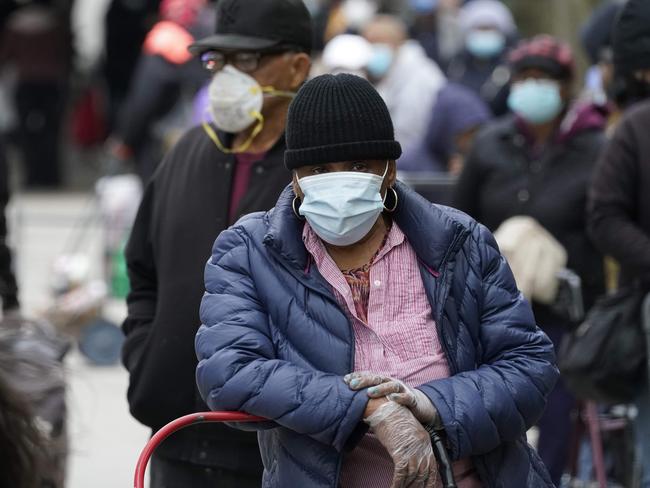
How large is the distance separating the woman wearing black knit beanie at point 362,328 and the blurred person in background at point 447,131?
665 centimetres

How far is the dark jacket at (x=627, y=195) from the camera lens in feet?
19.1

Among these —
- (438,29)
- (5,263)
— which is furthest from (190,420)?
(438,29)

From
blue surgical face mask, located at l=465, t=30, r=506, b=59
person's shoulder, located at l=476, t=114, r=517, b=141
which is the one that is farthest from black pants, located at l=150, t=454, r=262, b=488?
blue surgical face mask, located at l=465, t=30, r=506, b=59

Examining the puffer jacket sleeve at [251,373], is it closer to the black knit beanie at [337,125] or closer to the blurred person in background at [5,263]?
the black knit beanie at [337,125]

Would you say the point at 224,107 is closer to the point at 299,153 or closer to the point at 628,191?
the point at 299,153

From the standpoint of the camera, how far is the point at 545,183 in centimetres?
688

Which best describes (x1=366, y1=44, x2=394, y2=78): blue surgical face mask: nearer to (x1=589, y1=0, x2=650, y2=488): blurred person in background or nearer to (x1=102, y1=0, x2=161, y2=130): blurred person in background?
(x1=589, y1=0, x2=650, y2=488): blurred person in background

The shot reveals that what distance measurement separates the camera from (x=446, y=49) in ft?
46.6

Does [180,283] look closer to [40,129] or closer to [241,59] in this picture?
[241,59]

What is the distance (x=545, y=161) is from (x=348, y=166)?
3.18 m

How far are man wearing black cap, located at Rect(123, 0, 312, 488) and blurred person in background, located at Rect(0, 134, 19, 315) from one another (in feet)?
3.24

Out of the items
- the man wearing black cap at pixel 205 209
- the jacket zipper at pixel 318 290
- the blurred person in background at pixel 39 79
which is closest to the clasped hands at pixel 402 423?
the jacket zipper at pixel 318 290

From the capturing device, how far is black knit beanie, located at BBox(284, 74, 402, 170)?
151 inches

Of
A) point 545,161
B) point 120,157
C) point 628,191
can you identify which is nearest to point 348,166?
point 628,191
